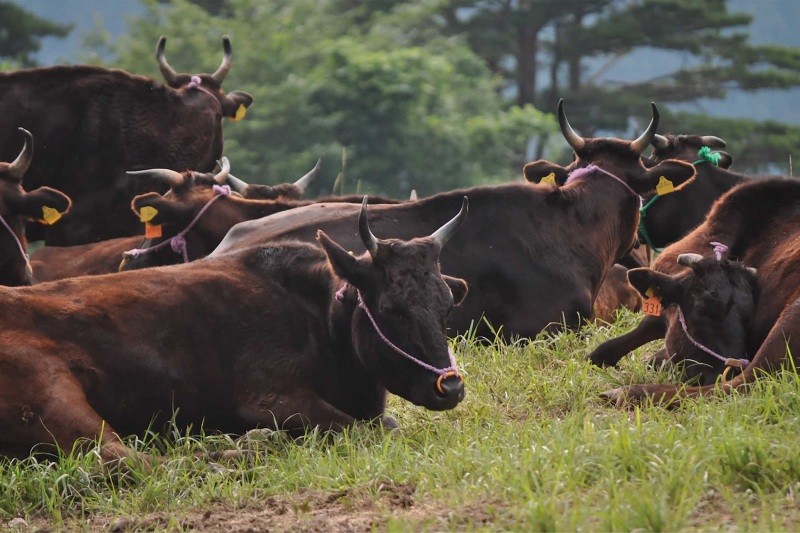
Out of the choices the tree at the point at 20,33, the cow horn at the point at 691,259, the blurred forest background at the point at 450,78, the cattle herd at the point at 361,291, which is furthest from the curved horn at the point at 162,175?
the tree at the point at 20,33

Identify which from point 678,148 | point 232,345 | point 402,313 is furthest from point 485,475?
point 678,148

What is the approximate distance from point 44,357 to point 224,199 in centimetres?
428

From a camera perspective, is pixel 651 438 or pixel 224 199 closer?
pixel 651 438

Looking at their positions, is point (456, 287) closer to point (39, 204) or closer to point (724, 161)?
point (39, 204)

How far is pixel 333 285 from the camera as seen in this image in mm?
7629

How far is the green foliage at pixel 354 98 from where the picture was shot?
135 ft

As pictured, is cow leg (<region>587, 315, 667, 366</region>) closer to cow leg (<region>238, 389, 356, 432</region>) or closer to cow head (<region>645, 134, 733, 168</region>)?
cow leg (<region>238, 389, 356, 432</region>)

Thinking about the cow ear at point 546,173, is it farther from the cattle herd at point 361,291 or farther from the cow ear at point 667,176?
the cow ear at point 667,176

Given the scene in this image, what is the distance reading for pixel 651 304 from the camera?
8336 mm

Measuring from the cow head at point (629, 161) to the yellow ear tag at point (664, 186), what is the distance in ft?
0.05

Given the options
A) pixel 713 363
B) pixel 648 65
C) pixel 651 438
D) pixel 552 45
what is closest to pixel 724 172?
pixel 713 363

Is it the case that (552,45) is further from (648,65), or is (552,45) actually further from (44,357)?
(648,65)

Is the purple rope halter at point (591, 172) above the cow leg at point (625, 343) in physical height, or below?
above

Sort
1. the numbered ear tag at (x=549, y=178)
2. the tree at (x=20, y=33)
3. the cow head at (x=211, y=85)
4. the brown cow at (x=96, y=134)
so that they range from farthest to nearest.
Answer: the tree at (x=20, y=33) → the cow head at (x=211, y=85) → the brown cow at (x=96, y=134) → the numbered ear tag at (x=549, y=178)
